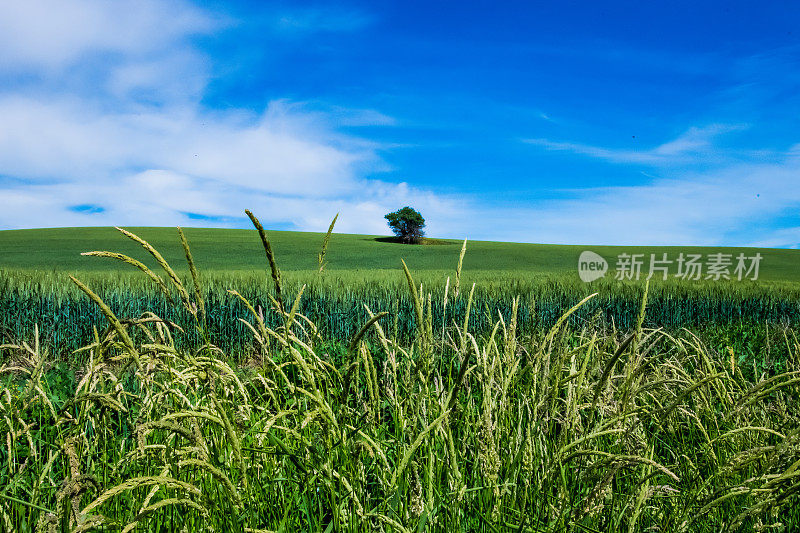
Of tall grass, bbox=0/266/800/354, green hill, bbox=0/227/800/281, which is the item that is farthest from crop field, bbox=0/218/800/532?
green hill, bbox=0/227/800/281

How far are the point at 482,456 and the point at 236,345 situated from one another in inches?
297

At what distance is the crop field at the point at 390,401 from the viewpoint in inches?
45.3

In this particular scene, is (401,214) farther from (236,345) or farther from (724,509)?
(724,509)

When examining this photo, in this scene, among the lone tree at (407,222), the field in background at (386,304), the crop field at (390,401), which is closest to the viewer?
the crop field at (390,401)


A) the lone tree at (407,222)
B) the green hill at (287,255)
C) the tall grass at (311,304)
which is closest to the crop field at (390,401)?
the tall grass at (311,304)

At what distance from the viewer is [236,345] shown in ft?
26.6

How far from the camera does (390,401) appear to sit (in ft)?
5.86

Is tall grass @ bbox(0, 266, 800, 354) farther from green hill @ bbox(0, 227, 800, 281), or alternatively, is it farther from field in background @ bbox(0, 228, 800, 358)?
green hill @ bbox(0, 227, 800, 281)

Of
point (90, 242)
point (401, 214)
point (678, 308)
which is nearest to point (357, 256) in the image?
point (90, 242)

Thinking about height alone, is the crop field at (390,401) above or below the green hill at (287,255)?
below

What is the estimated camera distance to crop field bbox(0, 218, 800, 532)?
115 cm

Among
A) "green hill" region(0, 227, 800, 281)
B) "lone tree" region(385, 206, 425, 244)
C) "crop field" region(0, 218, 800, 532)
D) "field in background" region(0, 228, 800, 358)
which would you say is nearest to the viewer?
"crop field" region(0, 218, 800, 532)

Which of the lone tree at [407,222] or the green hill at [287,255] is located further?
the lone tree at [407,222]

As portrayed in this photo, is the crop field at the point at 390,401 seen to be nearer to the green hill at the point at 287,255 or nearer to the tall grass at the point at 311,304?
the tall grass at the point at 311,304
